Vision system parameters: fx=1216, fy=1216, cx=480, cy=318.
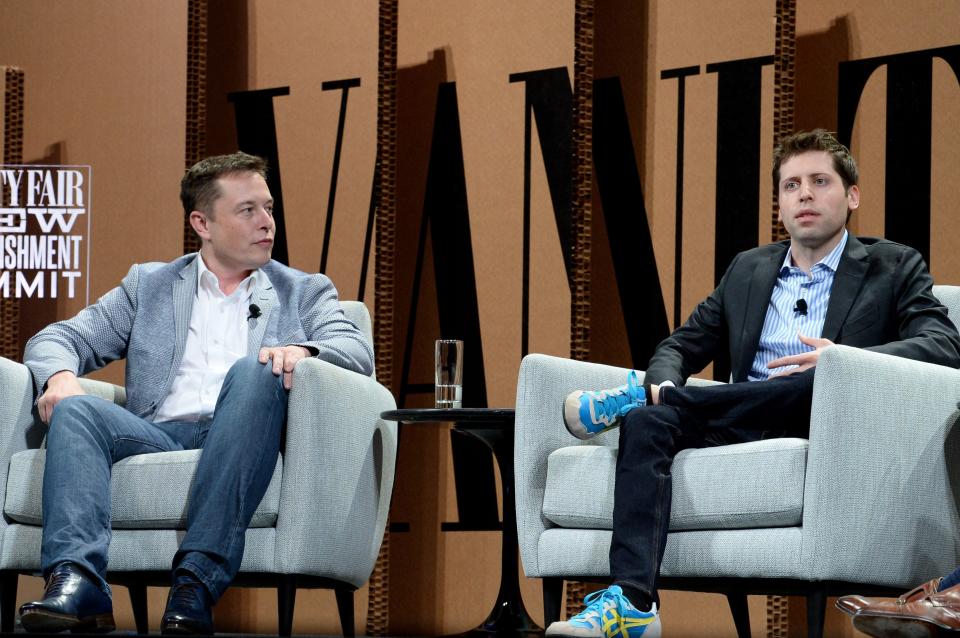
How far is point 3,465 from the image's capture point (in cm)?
297

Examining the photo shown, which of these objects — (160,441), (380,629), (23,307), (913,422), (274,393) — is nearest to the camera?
(913,422)

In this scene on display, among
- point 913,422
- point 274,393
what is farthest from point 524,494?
point 913,422

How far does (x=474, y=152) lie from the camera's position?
14.1 ft

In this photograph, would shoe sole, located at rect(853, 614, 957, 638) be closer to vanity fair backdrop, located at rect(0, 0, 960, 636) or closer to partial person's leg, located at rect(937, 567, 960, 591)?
partial person's leg, located at rect(937, 567, 960, 591)

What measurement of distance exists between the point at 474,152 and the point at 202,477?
192cm

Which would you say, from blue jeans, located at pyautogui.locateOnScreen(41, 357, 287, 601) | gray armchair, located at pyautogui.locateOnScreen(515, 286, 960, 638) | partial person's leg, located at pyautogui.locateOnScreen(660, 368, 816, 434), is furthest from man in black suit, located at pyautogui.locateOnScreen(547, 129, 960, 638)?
blue jeans, located at pyautogui.locateOnScreen(41, 357, 287, 601)

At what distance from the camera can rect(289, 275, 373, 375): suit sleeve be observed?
3.09 metres

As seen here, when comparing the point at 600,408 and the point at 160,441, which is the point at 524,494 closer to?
the point at 600,408

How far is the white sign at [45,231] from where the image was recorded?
15.2 feet

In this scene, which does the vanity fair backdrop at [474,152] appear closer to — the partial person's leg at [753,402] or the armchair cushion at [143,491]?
the partial person's leg at [753,402]

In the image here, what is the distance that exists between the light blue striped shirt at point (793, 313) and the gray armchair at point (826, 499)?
1.45 feet

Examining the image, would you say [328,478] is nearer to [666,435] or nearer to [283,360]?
[283,360]

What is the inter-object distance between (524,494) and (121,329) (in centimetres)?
124

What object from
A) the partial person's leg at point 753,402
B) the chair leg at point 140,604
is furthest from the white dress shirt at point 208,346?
the partial person's leg at point 753,402
